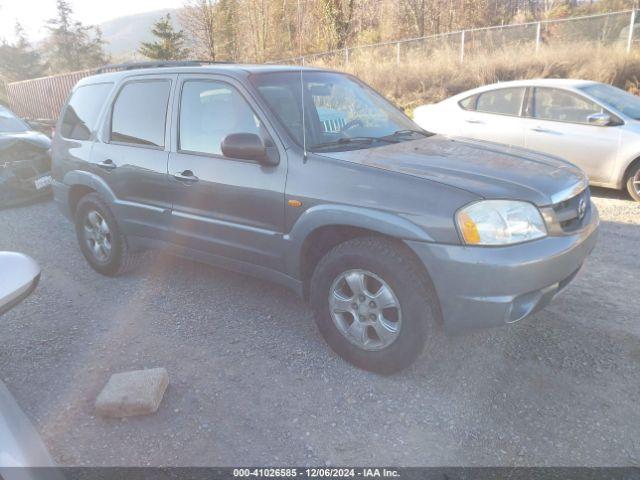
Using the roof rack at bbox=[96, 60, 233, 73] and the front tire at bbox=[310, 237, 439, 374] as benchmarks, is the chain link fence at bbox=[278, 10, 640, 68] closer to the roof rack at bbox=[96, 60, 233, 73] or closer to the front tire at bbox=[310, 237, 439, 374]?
the roof rack at bbox=[96, 60, 233, 73]

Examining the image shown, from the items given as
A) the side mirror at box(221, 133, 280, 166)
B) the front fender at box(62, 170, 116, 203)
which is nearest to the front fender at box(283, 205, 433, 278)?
the side mirror at box(221, 133, 280, 166)

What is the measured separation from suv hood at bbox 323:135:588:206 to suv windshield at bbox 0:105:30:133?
7.29m

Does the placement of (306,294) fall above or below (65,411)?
above

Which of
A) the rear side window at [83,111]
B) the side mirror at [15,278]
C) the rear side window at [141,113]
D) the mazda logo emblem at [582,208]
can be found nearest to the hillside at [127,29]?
the rear side window at [83,111]

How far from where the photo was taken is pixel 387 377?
10.0 feet

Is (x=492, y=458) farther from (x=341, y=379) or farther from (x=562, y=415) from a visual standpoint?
(x=341, y=379)

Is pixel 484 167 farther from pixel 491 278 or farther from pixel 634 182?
pixel 634 182

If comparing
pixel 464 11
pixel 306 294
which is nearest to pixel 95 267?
pixel 306 294

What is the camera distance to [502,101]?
7.18 m

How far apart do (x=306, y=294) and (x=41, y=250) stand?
389cm

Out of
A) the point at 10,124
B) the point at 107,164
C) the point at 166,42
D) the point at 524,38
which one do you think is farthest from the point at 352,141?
the point at 166,42

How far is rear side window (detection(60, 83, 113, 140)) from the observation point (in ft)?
15.2

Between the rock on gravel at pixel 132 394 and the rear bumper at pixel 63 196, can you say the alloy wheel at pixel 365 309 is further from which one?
the rear bumper at pixel 63 196

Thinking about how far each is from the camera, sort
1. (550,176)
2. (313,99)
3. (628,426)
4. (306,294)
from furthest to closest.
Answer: (313,99) < (306,294) < (550,176) < (628,426)
